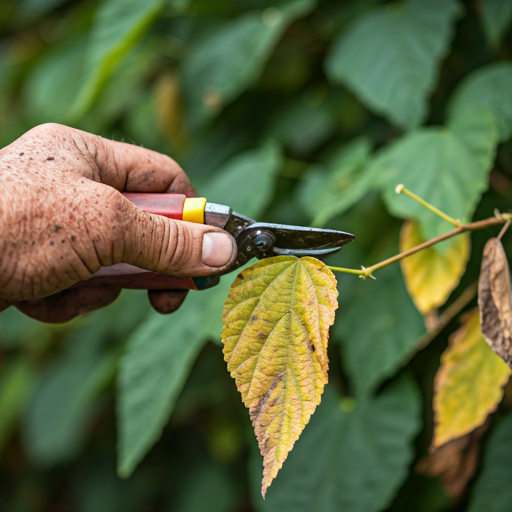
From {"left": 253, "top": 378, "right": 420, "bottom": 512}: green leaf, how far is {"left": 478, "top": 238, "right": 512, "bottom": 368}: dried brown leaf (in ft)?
1.29

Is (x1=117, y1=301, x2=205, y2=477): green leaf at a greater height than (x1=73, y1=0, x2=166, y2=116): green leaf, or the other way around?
(x1=73, y1=0, x2=166, y2=116): green leaf

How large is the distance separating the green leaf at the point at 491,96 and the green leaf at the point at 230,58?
43 centimetres

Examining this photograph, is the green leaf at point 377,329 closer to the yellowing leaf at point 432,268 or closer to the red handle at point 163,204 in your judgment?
the yellowing leaf at point 432,268

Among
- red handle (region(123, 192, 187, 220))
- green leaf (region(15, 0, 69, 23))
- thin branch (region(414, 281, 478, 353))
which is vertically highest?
green leaf (region(15, 0, 69, 23))

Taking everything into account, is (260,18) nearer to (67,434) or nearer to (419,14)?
(419,14)

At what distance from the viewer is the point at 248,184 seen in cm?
115

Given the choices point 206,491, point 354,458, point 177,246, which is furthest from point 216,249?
point 206,491

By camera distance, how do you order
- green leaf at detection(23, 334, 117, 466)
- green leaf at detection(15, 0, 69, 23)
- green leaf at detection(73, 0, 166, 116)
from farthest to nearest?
green leaf at detection(15, 0, 69, 23) < green leaf at detection(23, 334, 117, 466) < green leaf at detection(73, 0, 166, 116)

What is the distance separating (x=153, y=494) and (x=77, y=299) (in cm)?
139

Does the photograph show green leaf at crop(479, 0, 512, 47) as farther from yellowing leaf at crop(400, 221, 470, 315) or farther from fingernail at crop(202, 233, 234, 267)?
fingernail at crop(202, 233, 234, 267)

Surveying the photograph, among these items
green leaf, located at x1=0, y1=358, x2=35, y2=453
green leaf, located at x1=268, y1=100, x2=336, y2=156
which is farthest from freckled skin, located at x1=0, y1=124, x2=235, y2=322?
green leaf, located at x1=0, y1=358, x2=35, y2=453

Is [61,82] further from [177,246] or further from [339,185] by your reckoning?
[177,246]

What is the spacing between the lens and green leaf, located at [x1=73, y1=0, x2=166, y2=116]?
1.12 metres

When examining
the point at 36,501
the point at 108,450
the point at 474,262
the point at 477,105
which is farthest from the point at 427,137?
the point at 36,501
